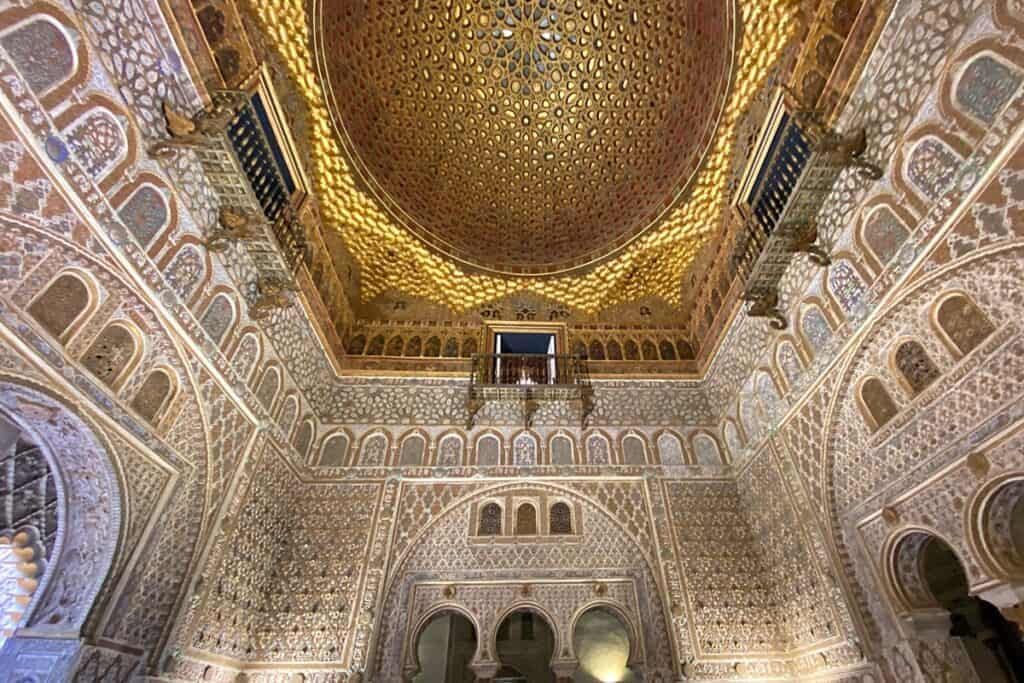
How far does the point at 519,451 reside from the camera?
309 inches

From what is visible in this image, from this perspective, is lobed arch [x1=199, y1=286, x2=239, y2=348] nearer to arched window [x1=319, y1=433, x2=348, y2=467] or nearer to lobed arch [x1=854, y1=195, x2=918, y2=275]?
arched window [x1=319, y1=433, x2=348, y2=467]

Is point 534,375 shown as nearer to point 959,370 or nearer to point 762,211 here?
point 762,211

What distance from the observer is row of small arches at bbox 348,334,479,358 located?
8.82 meters

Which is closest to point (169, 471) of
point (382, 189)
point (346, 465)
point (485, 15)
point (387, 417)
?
point (346, 465)

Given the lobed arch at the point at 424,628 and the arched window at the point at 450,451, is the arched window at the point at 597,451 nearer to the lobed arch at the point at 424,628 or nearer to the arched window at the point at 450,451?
the arched window at the point at 450,451

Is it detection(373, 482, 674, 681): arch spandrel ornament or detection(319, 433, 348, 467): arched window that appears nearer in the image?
detection(373, 482, 674, 681): arch spandrel ornament

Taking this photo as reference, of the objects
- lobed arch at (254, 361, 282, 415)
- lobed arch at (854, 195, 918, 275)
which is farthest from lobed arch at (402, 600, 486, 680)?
lobed arch at (854, 195, 918, 275)

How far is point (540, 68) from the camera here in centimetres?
749

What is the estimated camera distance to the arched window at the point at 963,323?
3.76 meters

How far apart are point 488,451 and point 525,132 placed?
5.96 metres

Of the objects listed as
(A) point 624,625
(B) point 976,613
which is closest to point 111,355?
(A) point 624,625

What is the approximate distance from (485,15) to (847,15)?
5.08 meters

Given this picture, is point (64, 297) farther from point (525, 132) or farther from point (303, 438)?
point (525, 132)

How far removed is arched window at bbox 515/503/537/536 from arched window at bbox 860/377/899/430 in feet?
15.8
